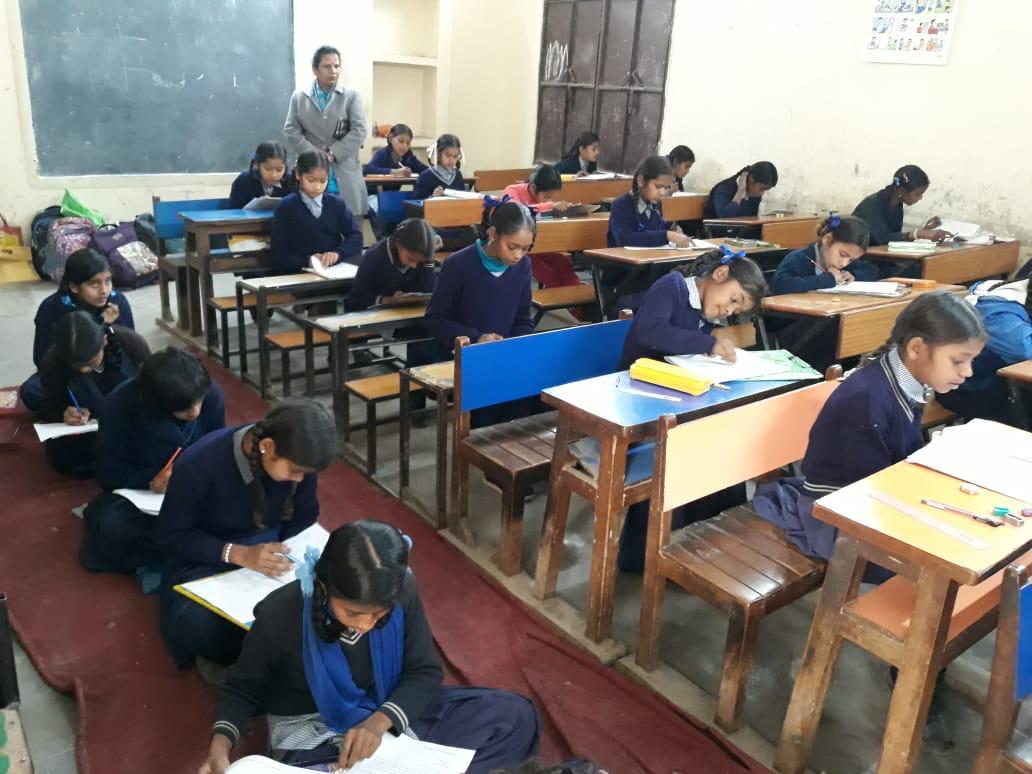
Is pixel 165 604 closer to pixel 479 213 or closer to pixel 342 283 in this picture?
pixel 342 283

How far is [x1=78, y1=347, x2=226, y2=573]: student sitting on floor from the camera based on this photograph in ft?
7.48

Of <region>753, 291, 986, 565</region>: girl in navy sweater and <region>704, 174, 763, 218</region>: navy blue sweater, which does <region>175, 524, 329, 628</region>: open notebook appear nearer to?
<region>753, 291, 986, 565</region>: girl in navy sweater

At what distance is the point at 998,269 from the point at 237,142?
584cm

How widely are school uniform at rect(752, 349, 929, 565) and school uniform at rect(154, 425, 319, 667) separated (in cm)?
122

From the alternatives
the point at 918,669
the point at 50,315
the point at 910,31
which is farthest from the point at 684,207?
the point at 918,669

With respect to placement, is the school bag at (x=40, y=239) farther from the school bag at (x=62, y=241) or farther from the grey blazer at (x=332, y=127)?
the grey blazer at (x=332, y=127)

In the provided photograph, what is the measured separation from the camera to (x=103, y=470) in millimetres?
2346

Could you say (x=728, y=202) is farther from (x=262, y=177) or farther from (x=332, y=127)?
(x=262, y=177)

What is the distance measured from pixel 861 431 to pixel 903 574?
41 centimetres

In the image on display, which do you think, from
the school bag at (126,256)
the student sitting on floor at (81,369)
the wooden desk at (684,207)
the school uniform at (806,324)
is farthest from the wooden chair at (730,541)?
the school bag at (126,256)

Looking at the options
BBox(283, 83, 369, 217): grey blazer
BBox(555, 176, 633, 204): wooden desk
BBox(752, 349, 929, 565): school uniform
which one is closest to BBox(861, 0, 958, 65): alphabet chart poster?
BBox(555, 176, 633, 204): wooden desk

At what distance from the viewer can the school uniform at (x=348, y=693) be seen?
1.53 metres

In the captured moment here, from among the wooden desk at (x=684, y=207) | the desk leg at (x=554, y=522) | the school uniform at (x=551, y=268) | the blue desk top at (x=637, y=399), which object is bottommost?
the desk leg at (x=554, y=522)

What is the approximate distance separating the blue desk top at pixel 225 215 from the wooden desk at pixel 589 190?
2.27 m
